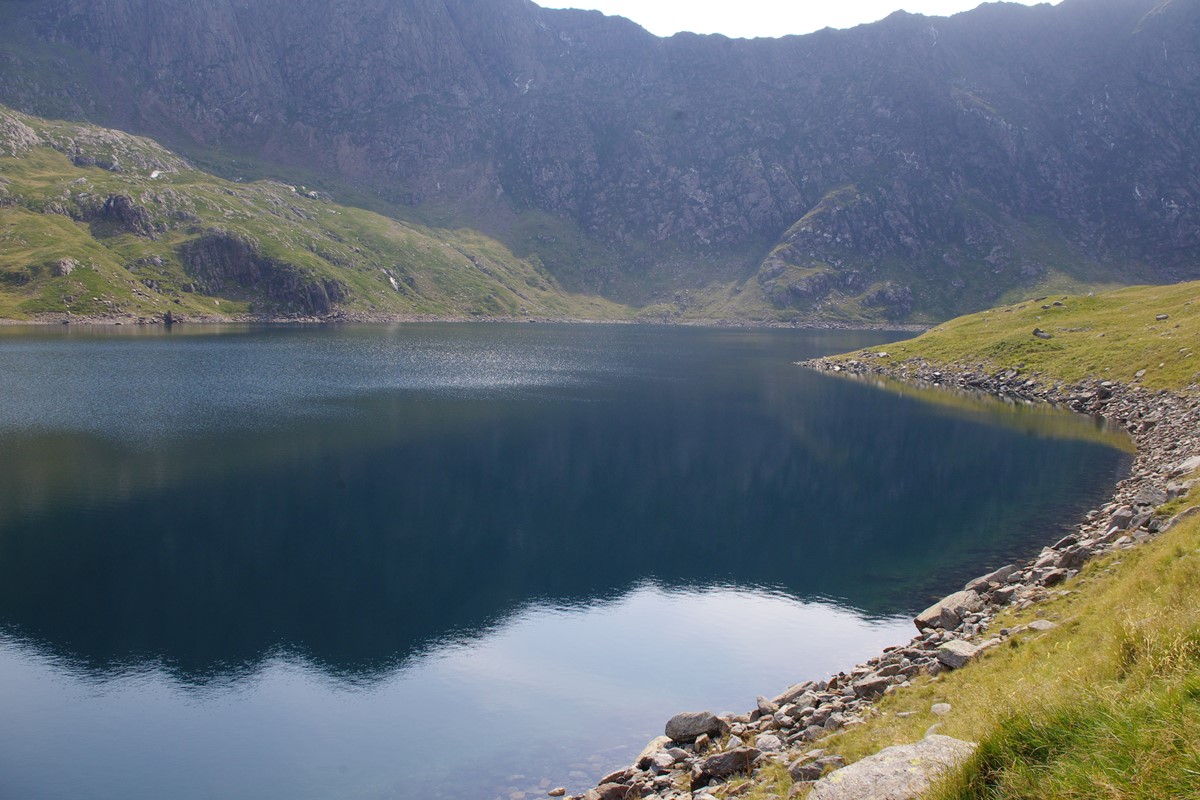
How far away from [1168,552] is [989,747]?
16.9 meters

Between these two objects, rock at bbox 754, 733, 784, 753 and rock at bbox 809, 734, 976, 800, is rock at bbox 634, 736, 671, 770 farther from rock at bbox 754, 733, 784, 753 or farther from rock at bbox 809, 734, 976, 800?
rock at bbox 809, 734, 976, 800

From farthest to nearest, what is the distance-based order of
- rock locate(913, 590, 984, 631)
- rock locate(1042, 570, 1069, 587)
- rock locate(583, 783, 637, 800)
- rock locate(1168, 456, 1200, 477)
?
rock locate(1168, 456, 1200, 477) → rock locate(913, 590, 984, 631) → rock locate(1042, 570, 1069, 587) → rock locate(583, 783, 637, 800)

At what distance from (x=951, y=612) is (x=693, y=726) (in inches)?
499

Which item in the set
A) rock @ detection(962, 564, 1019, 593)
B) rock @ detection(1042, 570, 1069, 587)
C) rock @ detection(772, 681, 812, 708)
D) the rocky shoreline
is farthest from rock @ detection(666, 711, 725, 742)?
rock @ detection(962, 564, 1019, 593)

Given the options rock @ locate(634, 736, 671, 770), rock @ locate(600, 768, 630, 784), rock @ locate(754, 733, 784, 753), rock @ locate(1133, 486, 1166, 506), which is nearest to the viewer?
rock @ locate(754, 733, 784, 753)

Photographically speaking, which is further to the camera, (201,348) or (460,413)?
(201,348)

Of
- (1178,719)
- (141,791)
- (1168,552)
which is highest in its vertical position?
(1178,719)

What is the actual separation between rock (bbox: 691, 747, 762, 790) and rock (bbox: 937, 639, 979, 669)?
7.18m

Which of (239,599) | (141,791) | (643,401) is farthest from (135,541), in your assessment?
(643,401)

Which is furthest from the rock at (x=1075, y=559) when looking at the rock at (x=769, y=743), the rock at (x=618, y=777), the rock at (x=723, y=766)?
the rock at (x=618, y=777)

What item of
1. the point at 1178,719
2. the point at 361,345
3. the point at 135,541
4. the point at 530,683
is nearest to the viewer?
the point at 1178,719

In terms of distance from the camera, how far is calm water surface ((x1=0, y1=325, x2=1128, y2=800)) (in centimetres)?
2612

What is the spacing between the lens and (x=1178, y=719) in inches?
356

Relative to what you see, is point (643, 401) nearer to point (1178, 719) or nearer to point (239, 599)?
point (239, 599)
